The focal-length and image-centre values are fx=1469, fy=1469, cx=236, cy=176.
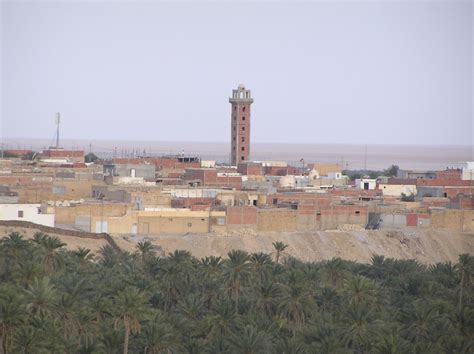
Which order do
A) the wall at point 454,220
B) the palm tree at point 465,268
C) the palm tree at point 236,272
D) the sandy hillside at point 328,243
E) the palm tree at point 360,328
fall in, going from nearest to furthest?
the palm tree at point 360,328 < the palm tree at point 236,272 < the palm tree at point 465,268 < the sandy hillside at point 328,243 < the wall at point 454,220

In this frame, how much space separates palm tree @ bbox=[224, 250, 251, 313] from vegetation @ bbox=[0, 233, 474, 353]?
38mm

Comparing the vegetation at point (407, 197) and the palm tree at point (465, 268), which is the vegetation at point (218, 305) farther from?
the vegetation at point (407, 197)

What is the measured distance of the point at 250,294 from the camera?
39.0m

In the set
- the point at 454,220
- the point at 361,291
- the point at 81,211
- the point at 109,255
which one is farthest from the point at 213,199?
the point at 361,291

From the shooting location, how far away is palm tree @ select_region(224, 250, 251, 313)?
39.2 metres

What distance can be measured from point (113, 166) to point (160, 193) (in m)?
16.8

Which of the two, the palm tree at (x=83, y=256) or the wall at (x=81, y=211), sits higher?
the wall at (x=81, y=211)

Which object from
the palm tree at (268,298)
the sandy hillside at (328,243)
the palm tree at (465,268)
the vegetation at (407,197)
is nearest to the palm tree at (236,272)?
the palm tree at (268,298)

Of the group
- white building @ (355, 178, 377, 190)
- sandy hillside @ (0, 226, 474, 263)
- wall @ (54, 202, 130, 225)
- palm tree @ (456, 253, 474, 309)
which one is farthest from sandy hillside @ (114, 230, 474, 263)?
white building @ (355, 178, 377, 190)

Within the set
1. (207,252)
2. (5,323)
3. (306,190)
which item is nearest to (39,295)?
(5,323)

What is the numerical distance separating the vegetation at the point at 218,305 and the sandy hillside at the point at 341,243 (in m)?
8.73

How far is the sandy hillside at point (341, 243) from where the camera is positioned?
55062mm

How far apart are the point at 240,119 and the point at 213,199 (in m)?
32.0

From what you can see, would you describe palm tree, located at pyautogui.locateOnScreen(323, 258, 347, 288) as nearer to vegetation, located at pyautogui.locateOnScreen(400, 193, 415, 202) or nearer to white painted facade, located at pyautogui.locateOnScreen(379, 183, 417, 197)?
vegetation, located at pyautogui.locateOnScreen(400, 193, 415, 202)
